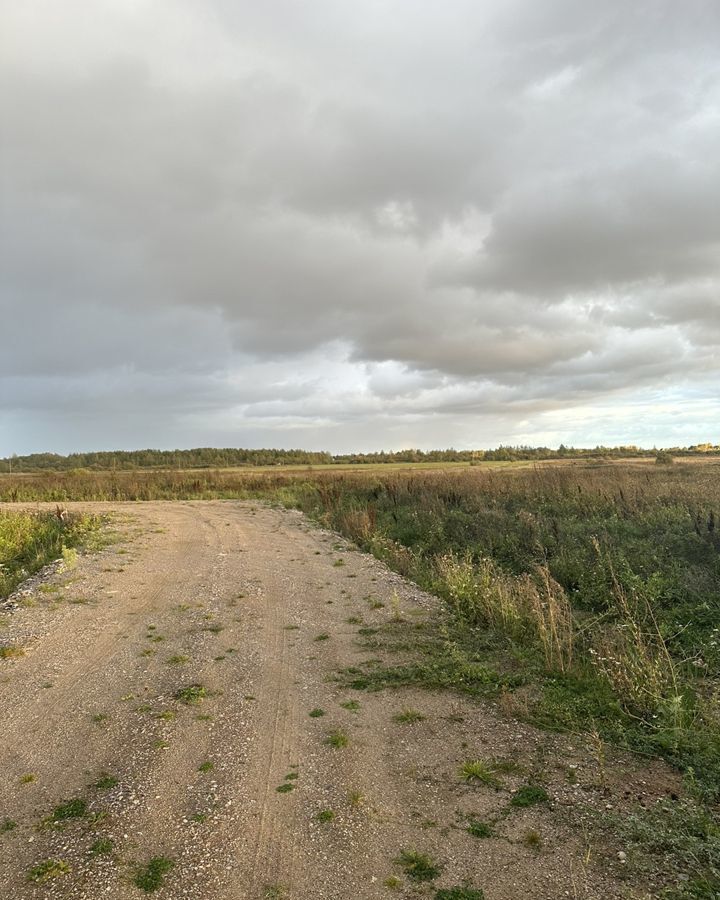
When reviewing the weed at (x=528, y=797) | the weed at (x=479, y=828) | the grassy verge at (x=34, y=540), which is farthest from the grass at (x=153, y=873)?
the grassy verge at (x=34, y=540)

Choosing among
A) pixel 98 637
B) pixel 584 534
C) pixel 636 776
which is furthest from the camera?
pixel 584 534

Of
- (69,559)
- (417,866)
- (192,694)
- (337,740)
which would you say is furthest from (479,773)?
(69,559)

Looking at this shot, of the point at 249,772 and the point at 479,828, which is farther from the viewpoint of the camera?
the point at 249,772

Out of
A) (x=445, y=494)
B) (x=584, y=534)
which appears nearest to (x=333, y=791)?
(x=584, y=534)

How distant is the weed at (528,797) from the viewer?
4.44 meters

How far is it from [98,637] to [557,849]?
23.8ft

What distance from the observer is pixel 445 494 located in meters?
24.9

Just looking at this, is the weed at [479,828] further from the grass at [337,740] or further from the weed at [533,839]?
the grass at [337,740]

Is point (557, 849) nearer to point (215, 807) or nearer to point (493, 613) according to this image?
point (215, 807)

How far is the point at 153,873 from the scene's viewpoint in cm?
379

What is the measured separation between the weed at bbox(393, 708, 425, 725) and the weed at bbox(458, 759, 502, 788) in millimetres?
1008

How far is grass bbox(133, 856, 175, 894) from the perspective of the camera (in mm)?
3679

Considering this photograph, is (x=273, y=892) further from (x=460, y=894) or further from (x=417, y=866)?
(x=460, y=894)

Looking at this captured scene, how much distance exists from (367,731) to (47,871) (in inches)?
113
